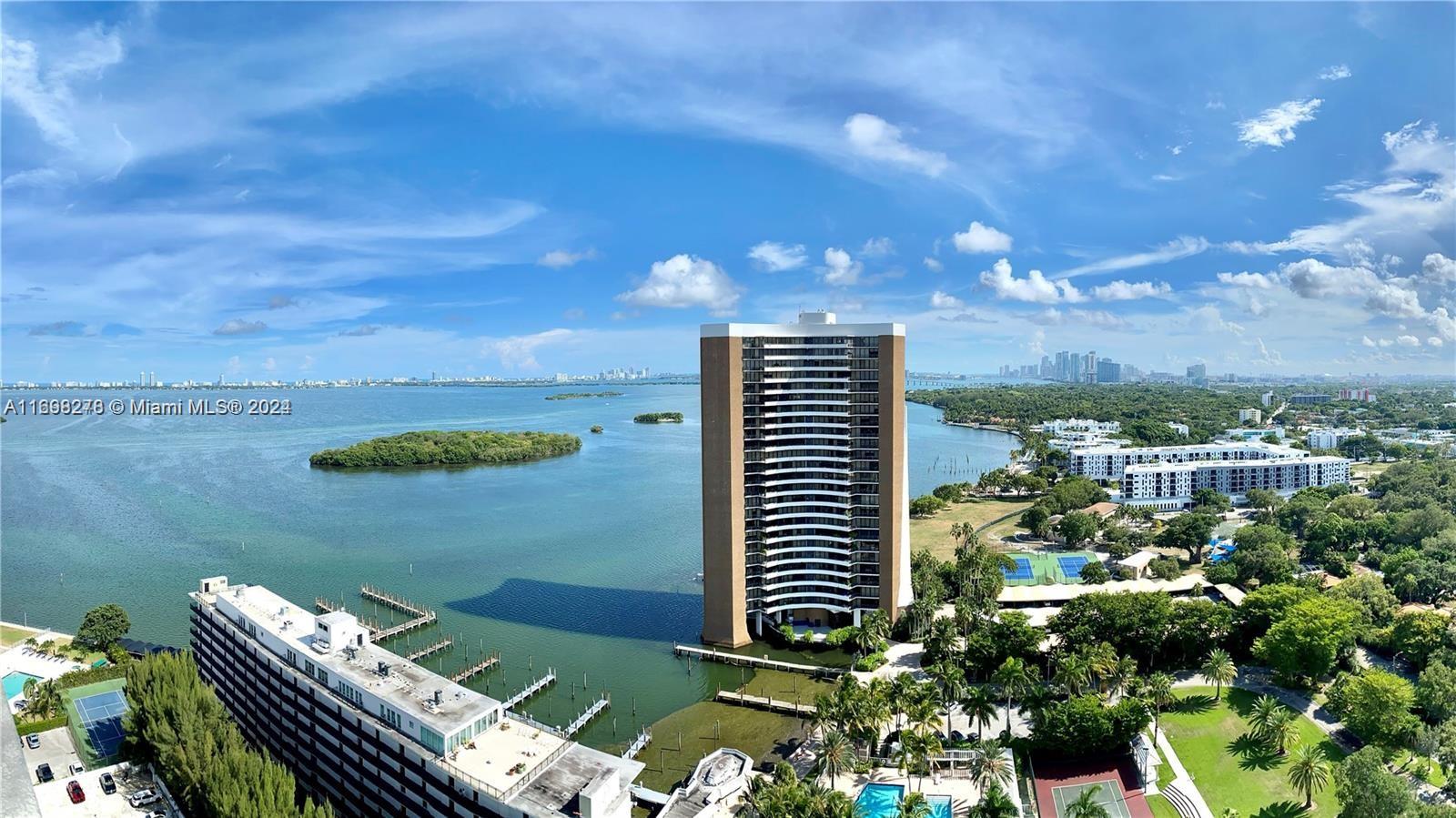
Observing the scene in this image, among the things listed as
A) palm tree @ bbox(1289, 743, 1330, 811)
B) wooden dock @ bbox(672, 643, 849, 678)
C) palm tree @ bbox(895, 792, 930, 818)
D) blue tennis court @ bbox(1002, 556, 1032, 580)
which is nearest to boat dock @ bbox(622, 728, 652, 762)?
wooden dock @ bbox(672, 643, 849, 678)

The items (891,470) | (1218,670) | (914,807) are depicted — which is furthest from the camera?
(891,470)

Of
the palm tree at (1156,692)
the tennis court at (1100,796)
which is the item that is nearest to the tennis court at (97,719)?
the tennis court at (1100,796)

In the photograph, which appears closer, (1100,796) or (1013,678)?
(1100,796)

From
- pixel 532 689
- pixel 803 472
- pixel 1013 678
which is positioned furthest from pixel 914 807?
pixel 532 689

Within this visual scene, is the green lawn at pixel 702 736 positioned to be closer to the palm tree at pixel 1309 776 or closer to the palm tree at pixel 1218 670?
the palm tree at pixel 1218 670

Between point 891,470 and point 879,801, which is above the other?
point 891,470

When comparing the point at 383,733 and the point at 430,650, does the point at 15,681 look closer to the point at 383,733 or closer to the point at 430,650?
the point at 430,650

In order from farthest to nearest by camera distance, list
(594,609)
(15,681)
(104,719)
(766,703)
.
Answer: (594,609) → (15,681) → (766,703) → (104,719)
